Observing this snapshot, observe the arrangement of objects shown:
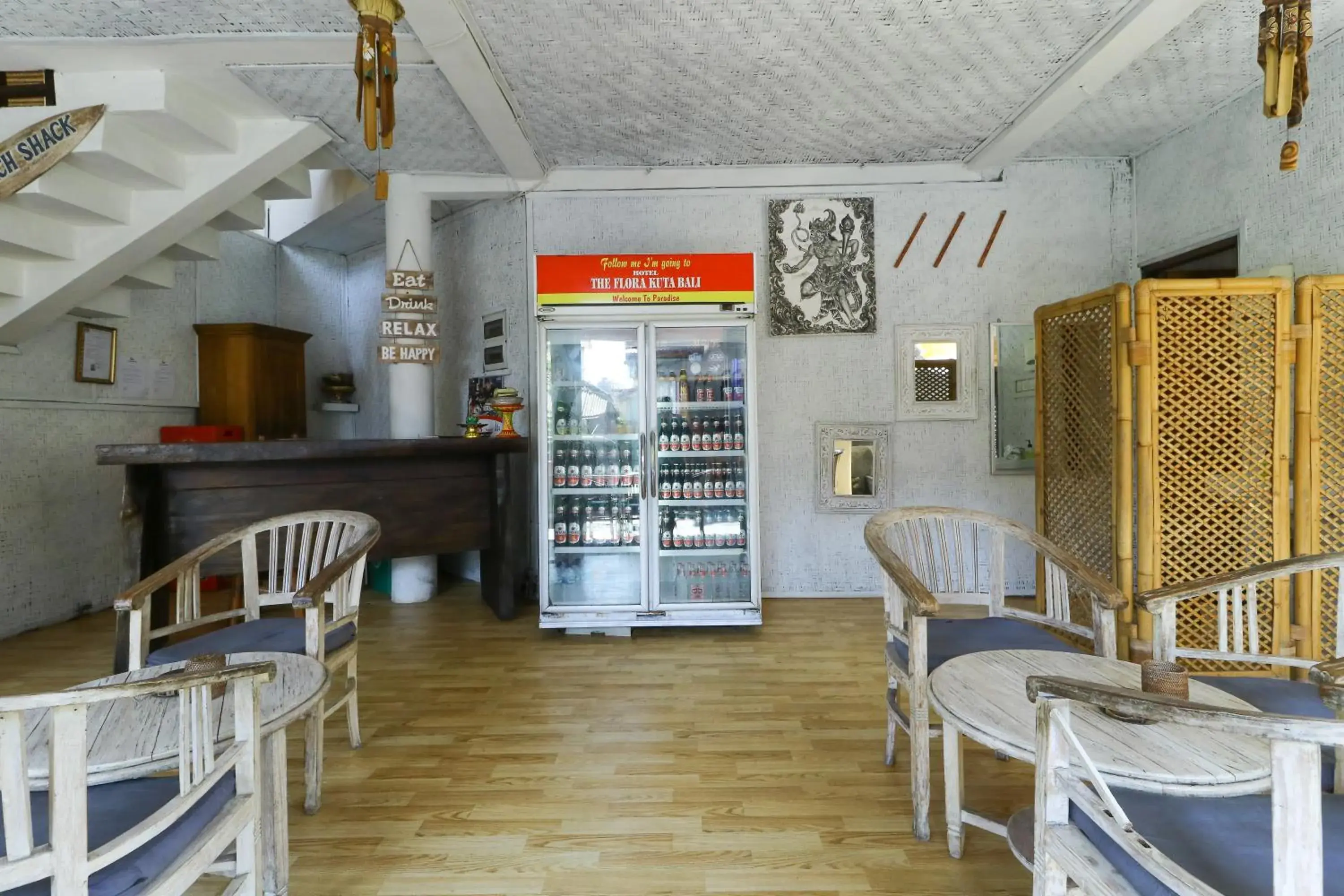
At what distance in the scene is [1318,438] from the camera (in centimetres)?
282

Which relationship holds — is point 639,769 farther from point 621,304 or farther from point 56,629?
point 56,629

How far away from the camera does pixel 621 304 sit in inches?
146

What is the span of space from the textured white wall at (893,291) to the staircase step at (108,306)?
2.67m

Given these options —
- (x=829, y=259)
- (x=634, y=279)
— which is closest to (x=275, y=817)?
(x=634, y=279)

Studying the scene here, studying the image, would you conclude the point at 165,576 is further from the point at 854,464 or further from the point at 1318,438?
the point at 1318,438

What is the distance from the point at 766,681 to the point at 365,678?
6.12ft

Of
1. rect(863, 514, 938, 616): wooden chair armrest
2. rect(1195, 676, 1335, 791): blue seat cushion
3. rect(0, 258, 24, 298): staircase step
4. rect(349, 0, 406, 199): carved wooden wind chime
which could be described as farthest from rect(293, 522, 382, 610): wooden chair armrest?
rect(0, 258, 24, 298): staircase step

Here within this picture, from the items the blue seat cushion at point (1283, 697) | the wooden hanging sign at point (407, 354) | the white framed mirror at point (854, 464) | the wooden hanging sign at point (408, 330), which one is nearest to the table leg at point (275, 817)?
the blue seat cushion at point (1283, 697)

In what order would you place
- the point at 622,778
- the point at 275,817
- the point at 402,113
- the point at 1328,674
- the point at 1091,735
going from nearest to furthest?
the point at 1328,674 < the point at 1091,735 < the point at 275,817 < the point at 622,778 < the point at 402,113

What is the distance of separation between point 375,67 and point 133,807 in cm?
198

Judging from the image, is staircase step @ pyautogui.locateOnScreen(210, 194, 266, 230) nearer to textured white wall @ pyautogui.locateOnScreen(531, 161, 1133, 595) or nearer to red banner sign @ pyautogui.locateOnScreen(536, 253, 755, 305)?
textured white wall @ pyautogui.locateOnScreen(531, 161, 1133, 595)

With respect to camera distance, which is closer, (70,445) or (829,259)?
(70,445)

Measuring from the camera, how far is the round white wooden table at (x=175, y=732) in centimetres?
119

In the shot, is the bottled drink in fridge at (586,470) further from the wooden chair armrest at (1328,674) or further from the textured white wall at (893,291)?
the wooden chair armrest at (1328,674)
